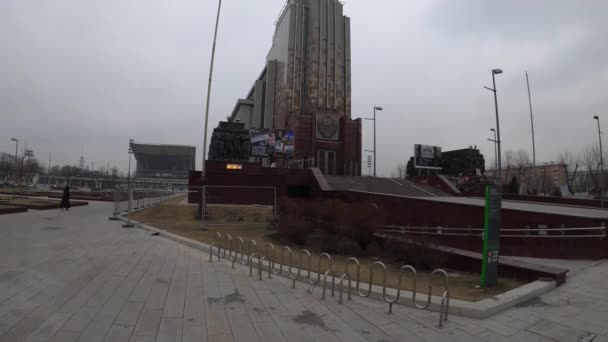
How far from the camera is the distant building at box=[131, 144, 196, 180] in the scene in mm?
108062

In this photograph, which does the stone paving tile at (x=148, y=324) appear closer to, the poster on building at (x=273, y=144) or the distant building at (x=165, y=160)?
the poster on building at (x=273, y=144)

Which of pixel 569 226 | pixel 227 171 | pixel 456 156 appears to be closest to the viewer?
pixel 569 226

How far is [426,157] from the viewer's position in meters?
49.1

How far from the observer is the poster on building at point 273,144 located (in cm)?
4719

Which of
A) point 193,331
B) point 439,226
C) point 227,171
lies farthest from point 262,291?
point 227,171

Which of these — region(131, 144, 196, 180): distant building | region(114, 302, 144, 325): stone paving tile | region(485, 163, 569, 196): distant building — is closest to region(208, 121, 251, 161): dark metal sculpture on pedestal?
region(114, 302, 144, 325): stone paving tile

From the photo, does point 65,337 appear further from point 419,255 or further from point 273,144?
point 273,144

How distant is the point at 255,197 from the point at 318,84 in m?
41.2

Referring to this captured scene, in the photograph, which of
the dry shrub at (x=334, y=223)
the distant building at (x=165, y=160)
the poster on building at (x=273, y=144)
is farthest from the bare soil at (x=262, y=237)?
the distant building at (x=165, y=160)

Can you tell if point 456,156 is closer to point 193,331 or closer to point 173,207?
point 173,207

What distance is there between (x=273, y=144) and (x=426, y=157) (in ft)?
72.5

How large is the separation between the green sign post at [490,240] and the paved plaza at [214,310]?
112cm

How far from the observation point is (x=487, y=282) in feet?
24.4

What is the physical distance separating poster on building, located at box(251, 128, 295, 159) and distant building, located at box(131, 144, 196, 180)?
67.5 meters
